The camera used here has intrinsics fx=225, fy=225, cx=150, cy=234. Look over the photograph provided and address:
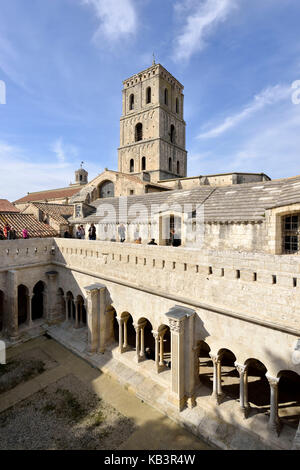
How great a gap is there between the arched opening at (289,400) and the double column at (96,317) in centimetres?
901

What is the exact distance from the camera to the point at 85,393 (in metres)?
10.4

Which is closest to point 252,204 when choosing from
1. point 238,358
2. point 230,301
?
point 230,301

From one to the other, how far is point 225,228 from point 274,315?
5.53 meters

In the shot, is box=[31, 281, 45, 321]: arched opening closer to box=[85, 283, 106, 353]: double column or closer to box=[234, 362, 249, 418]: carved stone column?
box=[85, 283, 106, 353]: double column

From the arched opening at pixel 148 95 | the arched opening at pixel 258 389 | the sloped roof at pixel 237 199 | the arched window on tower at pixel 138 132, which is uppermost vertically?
the arched opening at pixel 148 95

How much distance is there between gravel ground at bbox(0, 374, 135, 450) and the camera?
8117 mm

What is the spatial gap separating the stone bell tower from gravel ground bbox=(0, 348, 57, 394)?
24942 millimetres

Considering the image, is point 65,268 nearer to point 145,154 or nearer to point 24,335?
point 24,335

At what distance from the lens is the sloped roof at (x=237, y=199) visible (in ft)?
36.4

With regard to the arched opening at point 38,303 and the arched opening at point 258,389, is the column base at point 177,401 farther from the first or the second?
the arched opening at point 38,303

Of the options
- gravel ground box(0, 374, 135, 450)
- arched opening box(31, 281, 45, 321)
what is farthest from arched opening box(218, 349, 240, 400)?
arched opening box(31, 281, 45, 321)

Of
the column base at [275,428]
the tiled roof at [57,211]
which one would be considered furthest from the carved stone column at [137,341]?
the tiled roof at [57,211]

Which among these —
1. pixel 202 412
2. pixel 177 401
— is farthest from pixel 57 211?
pixel 202 412

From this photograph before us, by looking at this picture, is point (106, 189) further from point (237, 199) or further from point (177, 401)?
point (177, 401)
